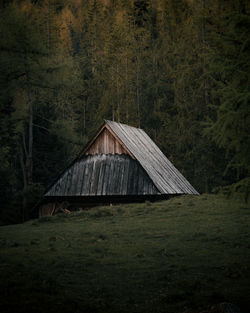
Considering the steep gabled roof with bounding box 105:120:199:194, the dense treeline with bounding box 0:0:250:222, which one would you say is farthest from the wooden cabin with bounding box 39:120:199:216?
the dense treeline with bounding box 0:0:250:222

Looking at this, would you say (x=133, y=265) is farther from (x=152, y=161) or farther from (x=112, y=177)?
(x=152, y=161)

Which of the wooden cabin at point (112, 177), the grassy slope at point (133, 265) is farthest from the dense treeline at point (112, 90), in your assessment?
the grassy slope at point (133, 265)

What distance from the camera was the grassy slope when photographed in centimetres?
839

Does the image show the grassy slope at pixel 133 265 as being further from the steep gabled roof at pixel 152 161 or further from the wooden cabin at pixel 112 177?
the steep gabled roof at pixel 152 161

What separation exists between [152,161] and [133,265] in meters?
20.0

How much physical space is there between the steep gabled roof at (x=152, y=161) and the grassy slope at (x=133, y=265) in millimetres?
7190

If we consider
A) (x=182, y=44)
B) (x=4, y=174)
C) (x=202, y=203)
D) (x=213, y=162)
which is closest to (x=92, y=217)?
(x=202, y=203)

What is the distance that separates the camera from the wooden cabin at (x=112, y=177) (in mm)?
28219

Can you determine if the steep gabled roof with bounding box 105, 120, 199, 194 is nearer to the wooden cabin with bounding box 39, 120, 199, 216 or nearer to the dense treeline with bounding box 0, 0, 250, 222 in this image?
the wooden cabin with bounding box 39, 120, 199, 216

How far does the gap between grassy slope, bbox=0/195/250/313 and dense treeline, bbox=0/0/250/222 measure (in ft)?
19.6

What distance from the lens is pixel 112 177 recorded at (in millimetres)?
29438

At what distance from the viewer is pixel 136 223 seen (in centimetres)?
2020

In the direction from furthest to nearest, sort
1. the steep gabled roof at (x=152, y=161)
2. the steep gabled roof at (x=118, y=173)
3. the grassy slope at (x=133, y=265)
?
1. the steep gabled roof at (x=152, y=161)
2. the steep gabled roof at (x=118, y=173)
3. the grassy slope at (x=133, y=265)

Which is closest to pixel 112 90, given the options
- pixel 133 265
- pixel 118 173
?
pixel 118 173
